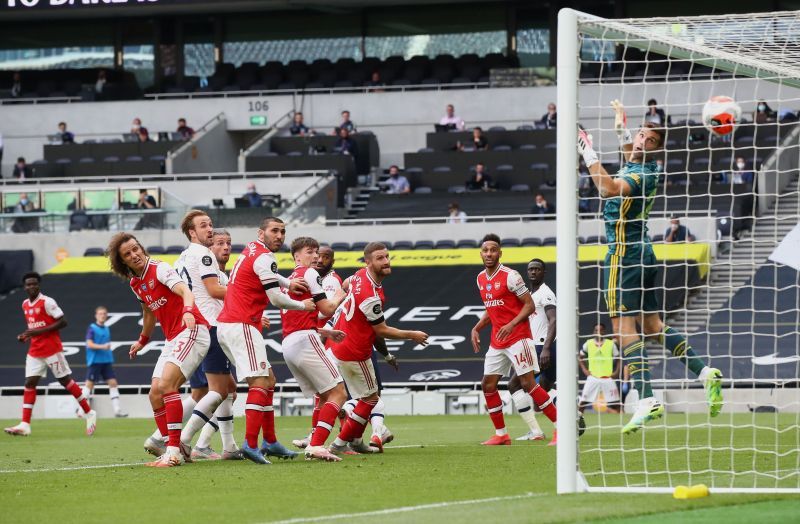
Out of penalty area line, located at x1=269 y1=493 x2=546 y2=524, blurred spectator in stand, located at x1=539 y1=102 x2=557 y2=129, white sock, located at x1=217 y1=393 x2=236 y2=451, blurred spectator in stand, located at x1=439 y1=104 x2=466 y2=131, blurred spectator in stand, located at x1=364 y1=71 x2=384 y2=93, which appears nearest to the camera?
penalty area line, located at x1=269 y1=493 x2=546 y2=524

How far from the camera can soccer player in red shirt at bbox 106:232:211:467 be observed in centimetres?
1079

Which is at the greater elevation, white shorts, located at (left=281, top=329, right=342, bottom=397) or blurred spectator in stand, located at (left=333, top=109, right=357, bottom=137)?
blurred spectator in stand, located at (left=333, top=109, right=357, bottom=137)

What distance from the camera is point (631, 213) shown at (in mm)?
10633

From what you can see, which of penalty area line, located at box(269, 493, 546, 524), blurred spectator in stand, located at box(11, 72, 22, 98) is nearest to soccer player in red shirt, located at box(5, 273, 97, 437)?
penalty area line, located at box(269, 493, 546, 524)

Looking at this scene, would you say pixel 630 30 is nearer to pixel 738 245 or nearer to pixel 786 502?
pixel 786 502

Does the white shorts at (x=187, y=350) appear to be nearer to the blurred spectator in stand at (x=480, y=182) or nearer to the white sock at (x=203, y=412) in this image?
the white sock at (x=203, y=412)

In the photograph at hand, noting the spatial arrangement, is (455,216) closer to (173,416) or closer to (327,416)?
(327,416)

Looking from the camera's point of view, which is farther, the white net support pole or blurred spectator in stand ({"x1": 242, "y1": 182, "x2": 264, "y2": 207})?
blurred spectator in stand ({"x1": 242, "y1": 182, "x2": 264, "y2": 207})

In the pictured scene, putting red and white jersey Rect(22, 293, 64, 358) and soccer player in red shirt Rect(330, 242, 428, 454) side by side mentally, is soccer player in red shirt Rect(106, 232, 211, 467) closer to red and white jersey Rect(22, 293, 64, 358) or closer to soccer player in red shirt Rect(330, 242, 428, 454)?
soccer player in red shirt Rect(330, 242, 428, 454)

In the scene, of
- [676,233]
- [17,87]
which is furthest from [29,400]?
[17,87]

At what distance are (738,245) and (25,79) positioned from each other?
91.4 feet

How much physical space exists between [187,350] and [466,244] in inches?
808

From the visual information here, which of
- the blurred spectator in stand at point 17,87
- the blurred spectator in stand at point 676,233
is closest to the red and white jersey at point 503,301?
the blurred spectator in stand at point 676,233

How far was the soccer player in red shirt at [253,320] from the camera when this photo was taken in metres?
10.8
